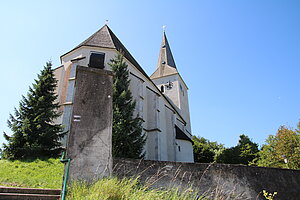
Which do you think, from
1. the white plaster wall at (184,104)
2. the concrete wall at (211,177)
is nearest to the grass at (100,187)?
the concrete wall at (211,177)

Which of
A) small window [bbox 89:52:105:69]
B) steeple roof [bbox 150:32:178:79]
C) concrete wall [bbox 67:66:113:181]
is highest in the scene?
steeple roof [bbox 150:32:178:79]

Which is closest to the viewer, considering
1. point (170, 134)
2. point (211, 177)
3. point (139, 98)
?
point (211, 177)

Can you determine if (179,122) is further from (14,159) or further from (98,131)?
(98,131)

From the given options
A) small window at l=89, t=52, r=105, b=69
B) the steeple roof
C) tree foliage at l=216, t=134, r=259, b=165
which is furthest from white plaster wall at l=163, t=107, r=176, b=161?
small window at l=89, t=52, r=105, b=69

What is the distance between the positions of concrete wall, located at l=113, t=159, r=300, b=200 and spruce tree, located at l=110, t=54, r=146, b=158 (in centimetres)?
537

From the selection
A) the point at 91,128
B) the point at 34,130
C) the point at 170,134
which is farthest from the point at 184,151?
the point at 91,128

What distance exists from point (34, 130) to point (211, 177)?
927cm

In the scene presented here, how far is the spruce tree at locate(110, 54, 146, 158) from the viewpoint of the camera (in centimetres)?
1027

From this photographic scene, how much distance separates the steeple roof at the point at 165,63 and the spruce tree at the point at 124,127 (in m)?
18.9

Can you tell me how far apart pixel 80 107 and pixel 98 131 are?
21.7 inches

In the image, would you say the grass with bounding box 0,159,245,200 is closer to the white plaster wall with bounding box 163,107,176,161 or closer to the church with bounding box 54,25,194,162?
the church with bounding box 54,25,194,162

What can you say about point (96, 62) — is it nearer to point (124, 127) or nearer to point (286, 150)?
point (124, 127)

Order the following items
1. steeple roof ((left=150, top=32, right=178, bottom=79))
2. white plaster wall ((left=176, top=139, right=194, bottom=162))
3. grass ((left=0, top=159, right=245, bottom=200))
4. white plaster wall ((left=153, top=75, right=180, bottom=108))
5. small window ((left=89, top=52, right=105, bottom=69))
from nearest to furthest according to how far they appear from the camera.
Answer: grass ((left=0, top=159, right=245, bottom=200)) < small window ((left=89, top=52, right=105, bottom=69)) < white plaster wall ((left=176, top=139, right=194, bottom=162)) < white plaster wall ((left=153, top=75, right=180, bottom=108)) < steeple roof ((left=150, top=32, right=178, bottom=79))

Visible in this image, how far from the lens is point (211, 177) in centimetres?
459
